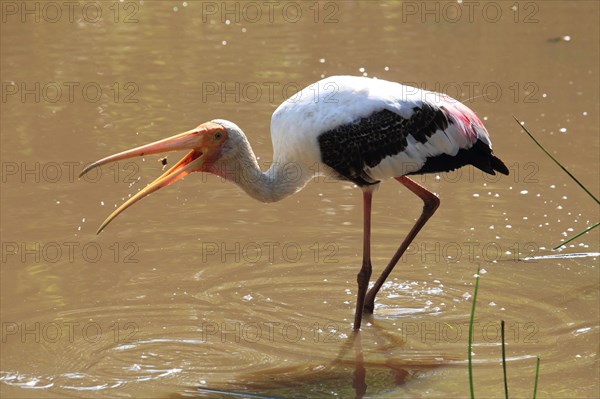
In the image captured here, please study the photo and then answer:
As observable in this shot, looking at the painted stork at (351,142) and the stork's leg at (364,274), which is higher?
the painted stork at (351,142)

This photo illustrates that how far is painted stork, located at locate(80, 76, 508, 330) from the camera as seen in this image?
241 inches

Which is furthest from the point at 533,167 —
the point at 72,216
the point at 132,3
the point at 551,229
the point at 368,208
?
the point at 132,3

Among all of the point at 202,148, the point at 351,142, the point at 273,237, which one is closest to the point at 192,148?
the point at 202,148

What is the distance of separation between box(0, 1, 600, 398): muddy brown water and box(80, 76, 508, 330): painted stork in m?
0.59

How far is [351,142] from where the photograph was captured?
6152 mm

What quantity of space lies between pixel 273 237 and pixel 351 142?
161 centimetres

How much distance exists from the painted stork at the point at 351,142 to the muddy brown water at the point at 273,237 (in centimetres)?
59

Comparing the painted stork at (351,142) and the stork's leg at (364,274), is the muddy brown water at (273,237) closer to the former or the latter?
the stork's leg at (364,274)

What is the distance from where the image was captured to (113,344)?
19.9ft

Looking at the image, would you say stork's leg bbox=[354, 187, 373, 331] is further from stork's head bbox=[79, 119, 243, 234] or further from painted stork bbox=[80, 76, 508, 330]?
stork's head bbox=[79, 119, 243, 234]

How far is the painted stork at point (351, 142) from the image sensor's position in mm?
6129

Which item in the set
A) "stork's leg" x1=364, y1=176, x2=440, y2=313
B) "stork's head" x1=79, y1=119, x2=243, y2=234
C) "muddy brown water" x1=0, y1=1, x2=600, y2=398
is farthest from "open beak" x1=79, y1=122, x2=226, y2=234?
"stork's leg" x1=364, y1=176, x2=440, y2=313

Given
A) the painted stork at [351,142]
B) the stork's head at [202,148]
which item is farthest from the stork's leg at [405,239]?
the stork's head at [202,148]

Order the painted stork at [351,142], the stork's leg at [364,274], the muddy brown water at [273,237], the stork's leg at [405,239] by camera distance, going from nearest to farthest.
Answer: the muddy brown water at [273,237] → the painted stork at [351,142] → the stork's leg at [364,274] → the stork's leg at [405,239]
